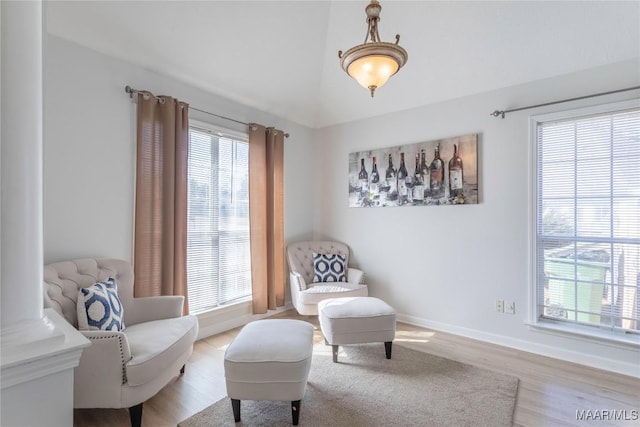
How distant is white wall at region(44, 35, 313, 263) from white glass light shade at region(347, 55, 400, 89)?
1968mm

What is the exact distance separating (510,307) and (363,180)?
2.12m

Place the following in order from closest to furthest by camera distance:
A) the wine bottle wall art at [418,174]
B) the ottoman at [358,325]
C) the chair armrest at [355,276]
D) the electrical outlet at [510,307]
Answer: the ottoman at [358,325]
the electrical outlet at [510,307]
the wine bottle wall art at [418,174]
the chair armrest at [355,276]

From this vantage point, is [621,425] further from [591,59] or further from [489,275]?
[591,59]

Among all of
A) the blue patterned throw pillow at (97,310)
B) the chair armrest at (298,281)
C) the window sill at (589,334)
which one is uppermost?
the blue patterned throw pillow at (97,310)

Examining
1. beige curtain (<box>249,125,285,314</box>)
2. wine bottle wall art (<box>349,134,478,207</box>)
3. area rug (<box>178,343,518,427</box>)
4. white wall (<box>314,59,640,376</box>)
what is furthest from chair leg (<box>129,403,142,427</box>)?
wine bottle wall art (<box>349,134,478,207</box>)

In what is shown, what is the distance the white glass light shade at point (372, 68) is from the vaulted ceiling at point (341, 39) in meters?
1.43

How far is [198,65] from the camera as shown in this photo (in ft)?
9.79

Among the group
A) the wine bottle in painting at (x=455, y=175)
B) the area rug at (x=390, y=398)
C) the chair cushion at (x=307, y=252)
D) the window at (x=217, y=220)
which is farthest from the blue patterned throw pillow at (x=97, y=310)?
the wine bottle in painting at (x=455, y=175)

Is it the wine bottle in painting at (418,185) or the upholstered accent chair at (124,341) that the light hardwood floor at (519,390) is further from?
the wine bottle in painting at (418,185)

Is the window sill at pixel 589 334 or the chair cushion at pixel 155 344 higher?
the chair cushion at pixel 155 344

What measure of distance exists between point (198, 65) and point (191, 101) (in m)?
0.35

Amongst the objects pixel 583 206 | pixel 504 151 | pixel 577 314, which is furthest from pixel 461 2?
pixel 577 314

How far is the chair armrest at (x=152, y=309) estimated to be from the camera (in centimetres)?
241

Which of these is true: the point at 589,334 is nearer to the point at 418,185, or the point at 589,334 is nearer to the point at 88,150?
the point at 418,185
